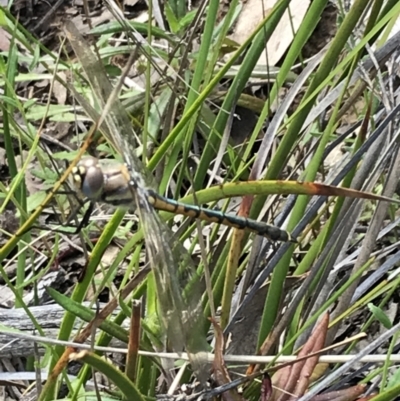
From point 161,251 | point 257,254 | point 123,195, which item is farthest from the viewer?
point 257,254

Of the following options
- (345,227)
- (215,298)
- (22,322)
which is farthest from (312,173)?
(22,322)

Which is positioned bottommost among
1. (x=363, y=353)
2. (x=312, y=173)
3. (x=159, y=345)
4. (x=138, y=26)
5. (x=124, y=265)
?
(x=124, y=265)

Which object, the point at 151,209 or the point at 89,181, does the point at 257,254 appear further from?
the point at 89,181

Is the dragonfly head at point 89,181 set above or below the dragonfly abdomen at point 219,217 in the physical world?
above

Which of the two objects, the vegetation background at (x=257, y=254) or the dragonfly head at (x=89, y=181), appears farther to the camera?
the dragonfly head at (x=89, y=181)

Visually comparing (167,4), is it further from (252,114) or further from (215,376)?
(215,376)

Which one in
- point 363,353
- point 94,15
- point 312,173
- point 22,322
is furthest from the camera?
point 94,15

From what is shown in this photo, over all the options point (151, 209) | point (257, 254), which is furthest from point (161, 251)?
point (257, 254)
